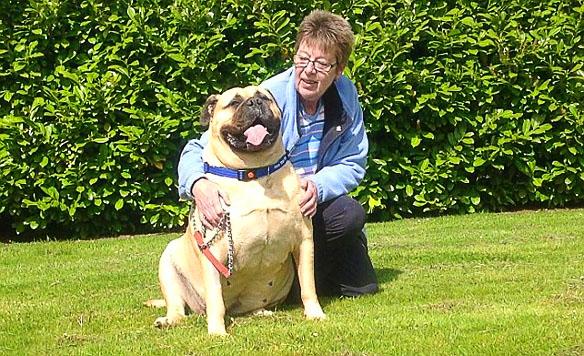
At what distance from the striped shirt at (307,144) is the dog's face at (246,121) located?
1.84 ft

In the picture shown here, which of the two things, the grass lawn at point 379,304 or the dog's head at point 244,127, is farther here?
the dog's head at point 244,127

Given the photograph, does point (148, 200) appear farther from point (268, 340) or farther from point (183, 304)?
point (268, 340)

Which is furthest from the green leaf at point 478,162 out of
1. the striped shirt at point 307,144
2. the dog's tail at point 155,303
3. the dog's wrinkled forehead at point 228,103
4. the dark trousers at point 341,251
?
the dog's wrinkled forehead at point 228,103

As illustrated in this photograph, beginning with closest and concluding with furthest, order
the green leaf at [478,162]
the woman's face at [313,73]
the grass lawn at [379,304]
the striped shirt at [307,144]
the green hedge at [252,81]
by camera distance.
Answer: the grass lawn at [379,304] < the woman's face at [313,73] < the striped shirt at [307,144] < the green hedge at [252,81] < the green leaf at [478,162]

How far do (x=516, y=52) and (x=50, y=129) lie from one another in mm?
4209

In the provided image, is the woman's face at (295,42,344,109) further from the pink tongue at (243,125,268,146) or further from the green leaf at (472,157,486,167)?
the green leaf at (472,157,486,167)

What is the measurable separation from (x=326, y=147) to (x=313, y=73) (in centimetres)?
44

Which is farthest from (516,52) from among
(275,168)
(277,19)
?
(275,168)

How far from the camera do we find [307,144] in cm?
537

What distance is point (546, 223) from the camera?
336 inches

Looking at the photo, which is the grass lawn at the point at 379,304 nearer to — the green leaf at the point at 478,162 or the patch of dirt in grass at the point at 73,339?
the patch of dirt in grass at the point at 73,339

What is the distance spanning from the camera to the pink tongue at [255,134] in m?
4.62

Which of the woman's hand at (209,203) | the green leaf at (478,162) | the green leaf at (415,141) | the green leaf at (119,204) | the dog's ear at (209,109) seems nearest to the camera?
the woman's hand at (209,203)

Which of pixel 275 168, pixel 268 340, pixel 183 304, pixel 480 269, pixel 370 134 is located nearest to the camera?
pixel 268 340
